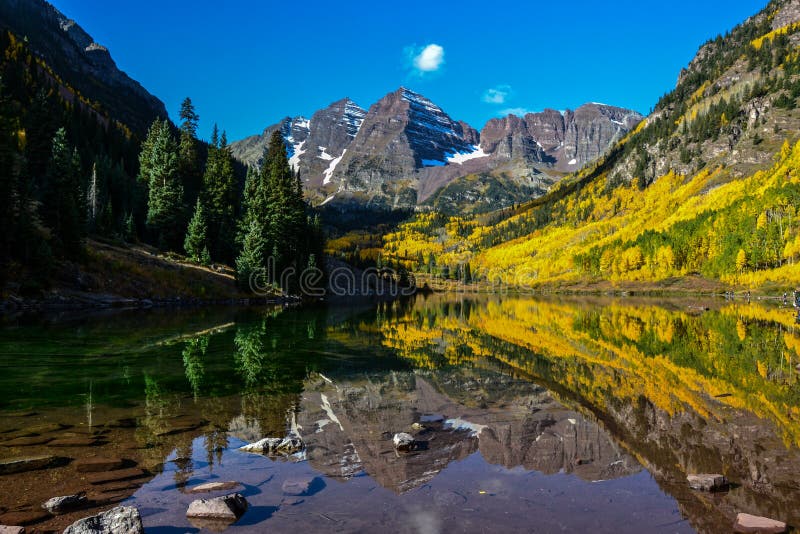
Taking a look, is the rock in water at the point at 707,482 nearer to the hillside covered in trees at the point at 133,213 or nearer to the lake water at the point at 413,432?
the lake water at the point at 413,432

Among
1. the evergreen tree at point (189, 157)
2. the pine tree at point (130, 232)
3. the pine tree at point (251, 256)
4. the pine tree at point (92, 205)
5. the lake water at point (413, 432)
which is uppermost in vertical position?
the evergreen tree at point (189, 157)

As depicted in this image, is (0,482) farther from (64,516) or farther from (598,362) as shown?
(598,362)

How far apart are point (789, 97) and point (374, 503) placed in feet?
754

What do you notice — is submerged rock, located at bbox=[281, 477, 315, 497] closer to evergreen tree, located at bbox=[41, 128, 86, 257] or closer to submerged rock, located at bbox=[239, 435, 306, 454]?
submerged rock, located at bbox=[239, 435, 306, 454]

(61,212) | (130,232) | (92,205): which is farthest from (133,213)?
(61,212)

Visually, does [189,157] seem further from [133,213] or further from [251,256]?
[251,256]

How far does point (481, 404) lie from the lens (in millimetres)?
16328

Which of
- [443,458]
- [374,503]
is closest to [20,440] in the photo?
[374,503]

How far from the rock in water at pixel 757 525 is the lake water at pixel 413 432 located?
261 millimetres

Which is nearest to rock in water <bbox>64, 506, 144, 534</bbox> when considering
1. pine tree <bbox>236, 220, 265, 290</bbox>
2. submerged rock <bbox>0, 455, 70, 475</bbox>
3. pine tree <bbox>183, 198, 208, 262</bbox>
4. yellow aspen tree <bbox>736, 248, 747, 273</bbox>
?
submerged rock <bbox>0, 455, 70, 475</bbox>

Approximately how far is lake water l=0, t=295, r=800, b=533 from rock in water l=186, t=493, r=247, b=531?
0.51 feet

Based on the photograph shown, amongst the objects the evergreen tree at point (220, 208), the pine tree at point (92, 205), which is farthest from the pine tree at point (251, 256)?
the pine tree at point (92, 205)

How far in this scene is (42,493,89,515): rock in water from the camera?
7.55m

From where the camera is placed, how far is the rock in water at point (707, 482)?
891cm
